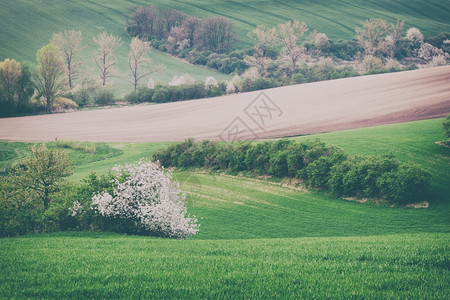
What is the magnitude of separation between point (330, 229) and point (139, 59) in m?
80.4

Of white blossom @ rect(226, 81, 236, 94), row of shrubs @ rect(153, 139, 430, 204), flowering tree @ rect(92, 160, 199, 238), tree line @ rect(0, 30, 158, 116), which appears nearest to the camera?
flowering tree @ rect(92, 160, 199, 238)

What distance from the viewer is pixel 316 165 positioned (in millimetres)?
26516

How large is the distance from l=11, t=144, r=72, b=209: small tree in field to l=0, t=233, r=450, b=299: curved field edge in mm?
8392

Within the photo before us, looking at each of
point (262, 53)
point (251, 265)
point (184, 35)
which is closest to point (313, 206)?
point (251, 265)

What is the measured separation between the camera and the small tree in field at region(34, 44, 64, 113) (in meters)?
64.6

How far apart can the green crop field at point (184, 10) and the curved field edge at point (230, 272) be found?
7832cm

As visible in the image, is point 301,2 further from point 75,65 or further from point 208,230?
point 208,230

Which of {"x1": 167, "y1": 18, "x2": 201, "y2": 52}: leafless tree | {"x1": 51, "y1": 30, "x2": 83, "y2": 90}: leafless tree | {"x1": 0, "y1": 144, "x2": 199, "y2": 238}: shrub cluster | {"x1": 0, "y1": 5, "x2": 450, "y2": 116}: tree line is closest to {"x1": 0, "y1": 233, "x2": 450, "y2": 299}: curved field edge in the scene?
{"x1": 0, "y1": 144, "x2": 199, "y2": 238}: shrub cluster

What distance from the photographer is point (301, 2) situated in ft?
529

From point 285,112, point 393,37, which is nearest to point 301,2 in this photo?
point 393,37

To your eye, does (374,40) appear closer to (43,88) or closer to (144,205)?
(43,88)

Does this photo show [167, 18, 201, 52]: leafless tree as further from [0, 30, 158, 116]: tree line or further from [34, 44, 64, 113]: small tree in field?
[34, 44, 64, 113]: small tree in field

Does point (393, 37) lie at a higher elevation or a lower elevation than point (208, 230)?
higher

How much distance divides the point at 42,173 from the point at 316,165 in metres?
18.3
